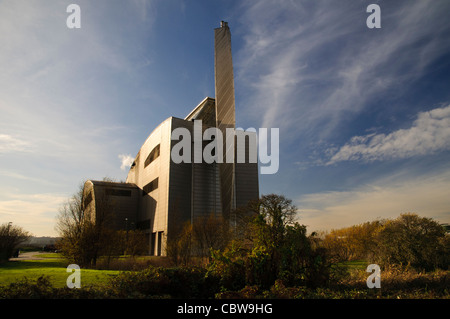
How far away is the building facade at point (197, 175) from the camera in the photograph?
4000 centimetres

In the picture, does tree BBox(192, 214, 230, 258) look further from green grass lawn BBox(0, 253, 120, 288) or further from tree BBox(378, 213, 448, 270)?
tree BBox(378, 213, 448, 270)

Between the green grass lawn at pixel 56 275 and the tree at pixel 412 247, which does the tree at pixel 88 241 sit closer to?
the green grass lawn at pixel 56 275

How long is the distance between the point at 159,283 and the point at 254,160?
1557 inches

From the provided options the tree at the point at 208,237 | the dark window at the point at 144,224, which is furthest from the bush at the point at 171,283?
the dark window at the point at 144,224

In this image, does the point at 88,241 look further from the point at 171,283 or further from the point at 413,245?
the point at 413,245

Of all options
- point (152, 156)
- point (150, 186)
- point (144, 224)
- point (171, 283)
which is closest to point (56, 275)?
point (171, 283)

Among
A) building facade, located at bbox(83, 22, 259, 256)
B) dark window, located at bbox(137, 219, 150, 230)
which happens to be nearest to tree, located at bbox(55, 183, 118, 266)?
building facade, located at bbox(83, 22, 259, 256)

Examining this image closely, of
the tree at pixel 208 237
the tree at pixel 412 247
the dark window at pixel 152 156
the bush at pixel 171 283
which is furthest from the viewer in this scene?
the dark window at pixel 152 156

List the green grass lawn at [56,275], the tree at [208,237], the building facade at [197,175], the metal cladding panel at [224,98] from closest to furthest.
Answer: the green grass lawn at [56,275] < the tree at [208,237] < the metal cladding panel at [224,98] < the building facade at [197,175]

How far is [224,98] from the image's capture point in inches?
1587

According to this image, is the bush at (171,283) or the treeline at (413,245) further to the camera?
the treeline at (413,245)

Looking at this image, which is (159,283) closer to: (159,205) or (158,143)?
(159,205)
